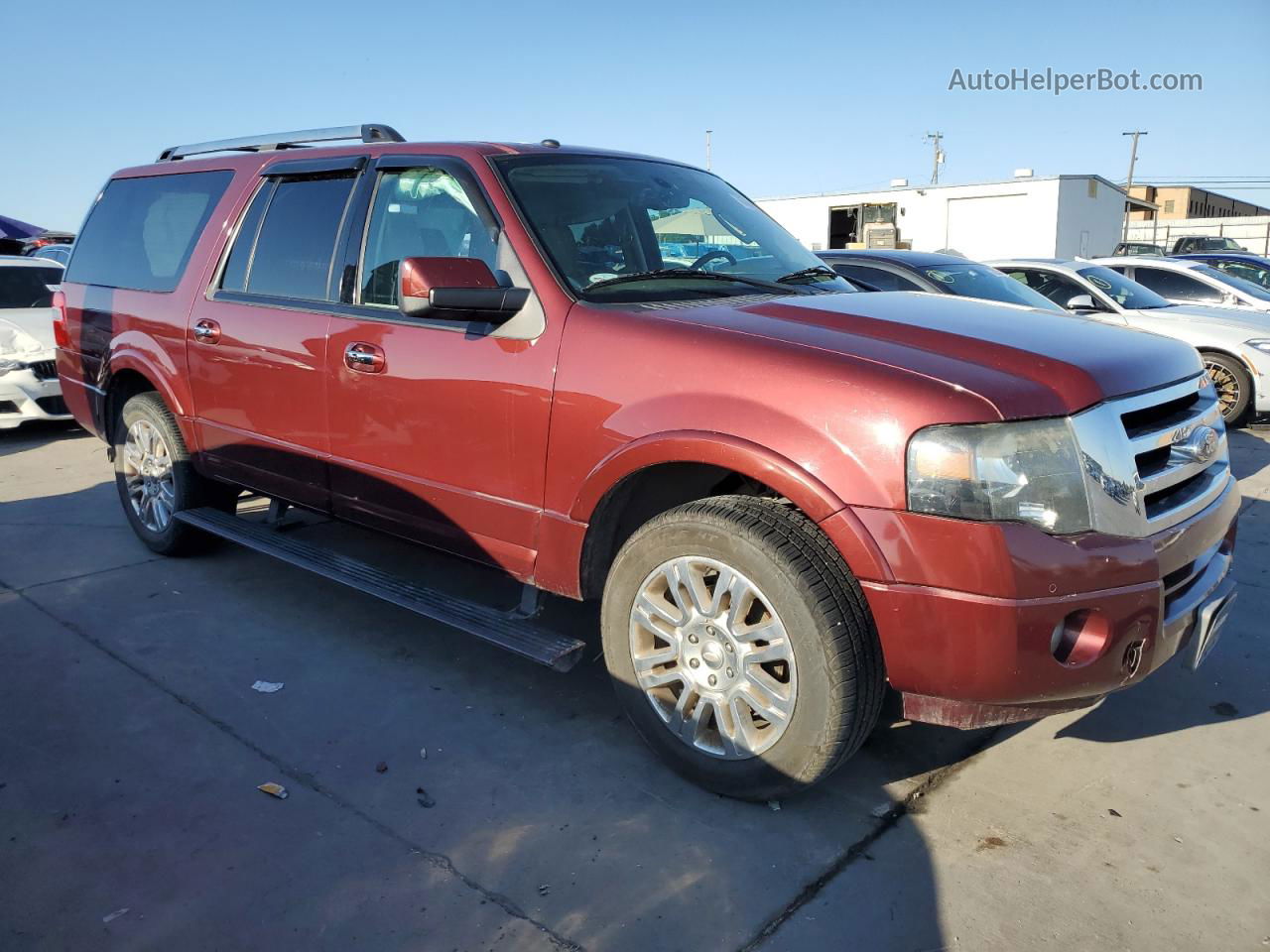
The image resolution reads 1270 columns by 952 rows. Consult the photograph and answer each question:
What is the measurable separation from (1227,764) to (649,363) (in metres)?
2.26

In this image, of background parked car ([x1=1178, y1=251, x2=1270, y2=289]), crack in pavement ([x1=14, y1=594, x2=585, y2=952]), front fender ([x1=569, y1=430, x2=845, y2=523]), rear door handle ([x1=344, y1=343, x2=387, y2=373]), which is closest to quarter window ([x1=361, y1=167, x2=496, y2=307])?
rear door handle ([x1=344, y1=343, x2=387, y2=373])

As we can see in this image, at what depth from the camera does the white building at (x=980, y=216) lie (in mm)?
30453

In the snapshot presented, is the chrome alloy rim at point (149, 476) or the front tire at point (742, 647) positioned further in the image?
the chrome alloy rim at point (149, 476)

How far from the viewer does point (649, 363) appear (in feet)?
9.70

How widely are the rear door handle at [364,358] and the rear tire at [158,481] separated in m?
1.57

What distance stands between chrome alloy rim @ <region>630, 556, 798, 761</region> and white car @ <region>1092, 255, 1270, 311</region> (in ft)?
31.5

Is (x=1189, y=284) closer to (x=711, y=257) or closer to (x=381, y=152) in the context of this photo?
(x=711, y=257)

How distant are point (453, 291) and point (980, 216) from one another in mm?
31499

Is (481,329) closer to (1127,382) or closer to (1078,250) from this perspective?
(1127,382)

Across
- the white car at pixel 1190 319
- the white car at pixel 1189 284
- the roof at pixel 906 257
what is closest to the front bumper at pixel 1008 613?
the roof at pixel 906 257

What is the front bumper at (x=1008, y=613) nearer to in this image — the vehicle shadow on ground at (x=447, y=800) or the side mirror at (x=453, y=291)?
the vehicle shadow on ground at (x=447, y=800)

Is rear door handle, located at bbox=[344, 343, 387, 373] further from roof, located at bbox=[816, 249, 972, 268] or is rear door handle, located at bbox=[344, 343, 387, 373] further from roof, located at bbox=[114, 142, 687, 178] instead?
roof, located at bbox=[816, 249, 972, 268]

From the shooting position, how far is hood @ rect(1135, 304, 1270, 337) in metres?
9.38

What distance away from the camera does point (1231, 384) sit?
938 cm
